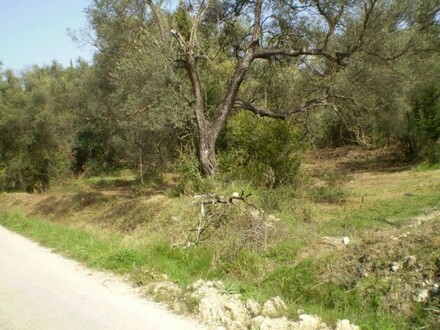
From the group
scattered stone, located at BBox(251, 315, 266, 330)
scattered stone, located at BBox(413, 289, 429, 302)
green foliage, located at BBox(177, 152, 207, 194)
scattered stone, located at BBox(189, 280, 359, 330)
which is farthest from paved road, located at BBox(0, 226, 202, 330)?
green foliage, located at BBox(177, 152, 207, 194)

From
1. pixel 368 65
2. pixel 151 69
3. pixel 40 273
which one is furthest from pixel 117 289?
pixel 368 65

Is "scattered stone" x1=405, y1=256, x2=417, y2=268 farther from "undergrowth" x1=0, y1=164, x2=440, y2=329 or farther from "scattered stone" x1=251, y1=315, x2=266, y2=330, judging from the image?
"scattered stone" x1=251, y1=315, x2=266, y2=330

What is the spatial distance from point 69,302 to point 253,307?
2.36 m

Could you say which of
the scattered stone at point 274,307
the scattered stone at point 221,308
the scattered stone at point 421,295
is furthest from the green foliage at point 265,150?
the scattered stone at point 421,295

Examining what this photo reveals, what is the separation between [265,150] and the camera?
14508 mm

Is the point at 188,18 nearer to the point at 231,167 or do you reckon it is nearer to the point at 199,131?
the point at 199,131

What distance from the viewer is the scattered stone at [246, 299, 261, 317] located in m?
5.02

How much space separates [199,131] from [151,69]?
2.58 metres

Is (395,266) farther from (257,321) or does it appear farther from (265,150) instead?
(265,150)

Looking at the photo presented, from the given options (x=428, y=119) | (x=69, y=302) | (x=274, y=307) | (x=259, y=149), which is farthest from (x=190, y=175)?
(x=428, y=119)

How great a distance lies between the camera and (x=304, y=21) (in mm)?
15266

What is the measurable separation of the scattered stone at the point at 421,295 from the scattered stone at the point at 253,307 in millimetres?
1799

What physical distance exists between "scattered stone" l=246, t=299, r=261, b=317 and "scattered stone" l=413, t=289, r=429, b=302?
5.90 ft

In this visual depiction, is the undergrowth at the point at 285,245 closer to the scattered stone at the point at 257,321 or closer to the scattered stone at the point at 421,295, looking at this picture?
the scattered stone at the point at 421,295
